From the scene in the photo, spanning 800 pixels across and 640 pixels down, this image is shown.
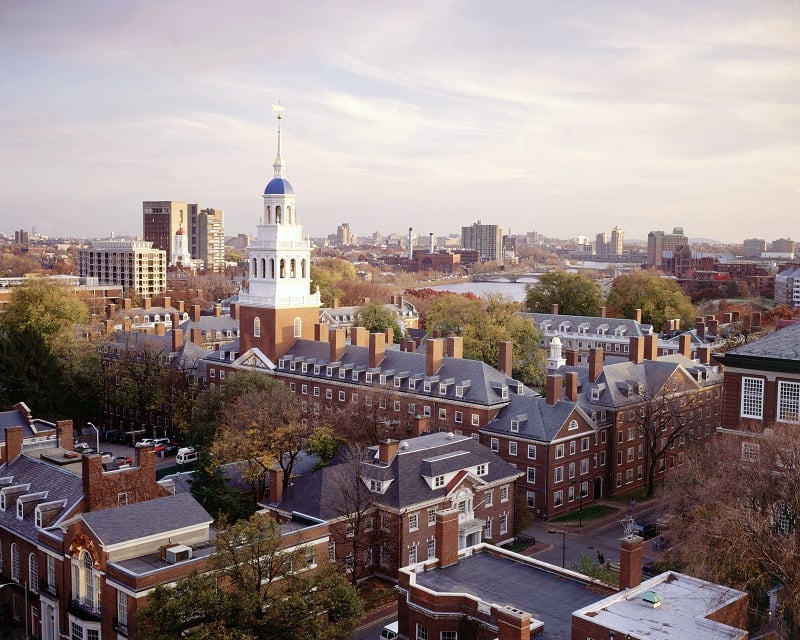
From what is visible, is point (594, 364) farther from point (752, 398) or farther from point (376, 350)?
point (752, 398)

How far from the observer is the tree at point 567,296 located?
123 metres

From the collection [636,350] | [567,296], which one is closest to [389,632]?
[636,350]

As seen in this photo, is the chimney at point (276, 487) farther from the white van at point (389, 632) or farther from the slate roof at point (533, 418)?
the slate roof at point (533, 418)

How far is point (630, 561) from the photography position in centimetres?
2853

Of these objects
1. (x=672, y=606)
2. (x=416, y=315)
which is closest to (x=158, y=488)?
(x=672, y=606)

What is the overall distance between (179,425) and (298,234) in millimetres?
19243

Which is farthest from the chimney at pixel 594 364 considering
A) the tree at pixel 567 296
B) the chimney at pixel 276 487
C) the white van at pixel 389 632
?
the tree at pixel 567 296

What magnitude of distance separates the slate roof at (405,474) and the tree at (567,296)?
77473 mm

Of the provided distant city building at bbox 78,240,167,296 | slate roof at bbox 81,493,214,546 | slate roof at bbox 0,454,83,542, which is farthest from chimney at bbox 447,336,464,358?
distant city building at bbox 78,240,167,296

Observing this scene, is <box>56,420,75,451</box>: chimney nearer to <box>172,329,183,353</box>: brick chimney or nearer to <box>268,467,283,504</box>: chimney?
<box>268,467,283,504</box>: chimney

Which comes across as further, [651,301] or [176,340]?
[651,301]

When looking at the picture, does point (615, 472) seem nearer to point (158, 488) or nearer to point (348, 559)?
point (348, 559)

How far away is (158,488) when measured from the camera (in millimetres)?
38188

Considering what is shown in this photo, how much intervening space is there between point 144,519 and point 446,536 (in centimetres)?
1191
